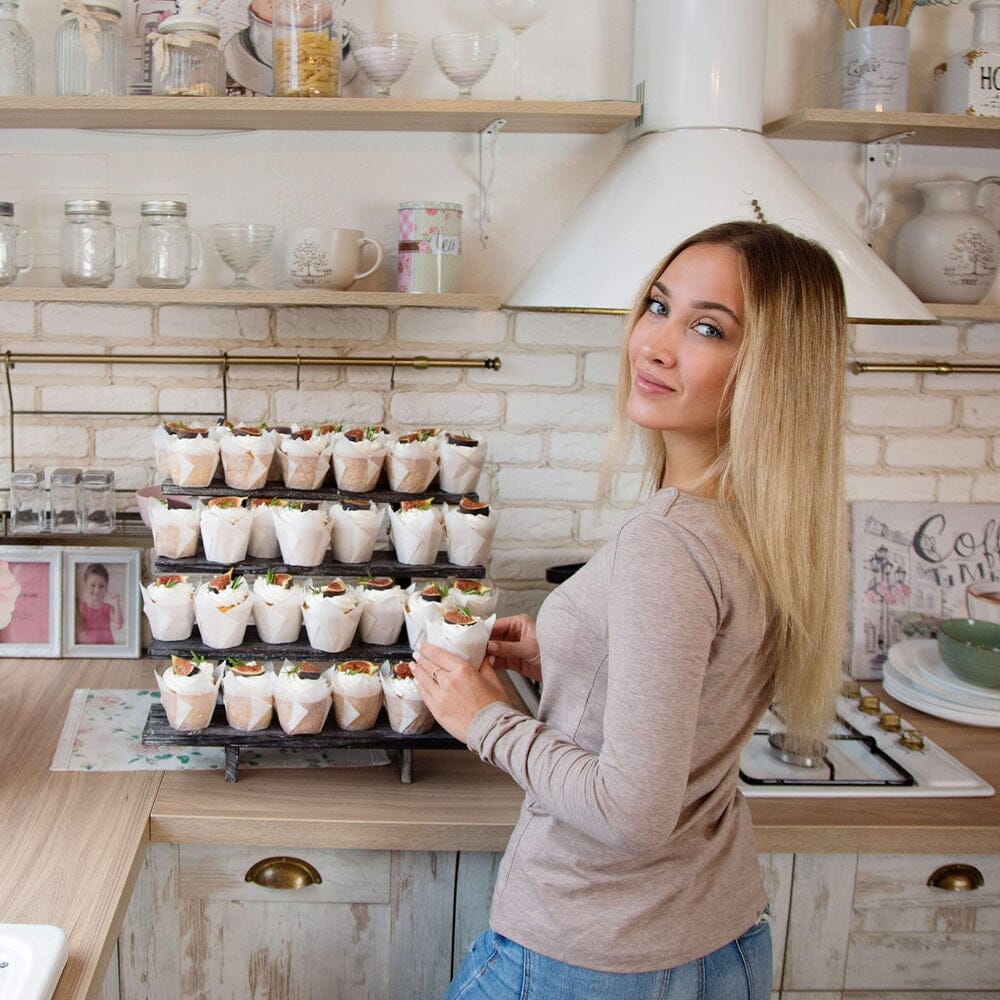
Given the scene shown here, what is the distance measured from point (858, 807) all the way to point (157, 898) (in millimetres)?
997

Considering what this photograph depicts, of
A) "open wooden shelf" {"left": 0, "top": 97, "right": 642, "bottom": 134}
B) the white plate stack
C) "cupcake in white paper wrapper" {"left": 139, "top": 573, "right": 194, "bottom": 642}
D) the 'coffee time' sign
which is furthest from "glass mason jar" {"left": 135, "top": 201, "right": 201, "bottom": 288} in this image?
the white plate stack

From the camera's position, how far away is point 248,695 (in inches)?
65.2

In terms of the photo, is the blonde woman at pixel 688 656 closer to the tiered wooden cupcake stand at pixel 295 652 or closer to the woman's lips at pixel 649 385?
the woman's lips at pixel 649 385

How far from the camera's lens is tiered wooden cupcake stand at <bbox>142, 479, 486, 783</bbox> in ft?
5.49

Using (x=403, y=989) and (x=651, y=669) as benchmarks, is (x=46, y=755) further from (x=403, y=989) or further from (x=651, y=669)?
(x=651, y=669)

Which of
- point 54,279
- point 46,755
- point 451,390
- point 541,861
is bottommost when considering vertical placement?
point 46,755

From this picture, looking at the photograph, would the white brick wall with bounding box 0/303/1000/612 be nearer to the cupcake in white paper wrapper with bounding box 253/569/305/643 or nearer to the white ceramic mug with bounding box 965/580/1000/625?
the white ceramic mug with bounding box 965/580/1000/625

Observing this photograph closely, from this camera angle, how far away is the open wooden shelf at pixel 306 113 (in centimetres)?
189

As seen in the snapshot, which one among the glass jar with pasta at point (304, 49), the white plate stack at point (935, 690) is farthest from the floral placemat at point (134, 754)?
the glass jar with pasta at point (304, 49)

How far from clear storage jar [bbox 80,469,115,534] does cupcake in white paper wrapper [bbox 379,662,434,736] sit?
72 centimetres

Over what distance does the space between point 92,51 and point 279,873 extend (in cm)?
134

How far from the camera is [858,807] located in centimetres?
171

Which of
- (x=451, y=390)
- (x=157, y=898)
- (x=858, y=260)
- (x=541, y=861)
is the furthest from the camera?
(x=451, y=390)

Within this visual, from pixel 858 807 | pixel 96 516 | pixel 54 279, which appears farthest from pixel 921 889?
pixel 54 279
